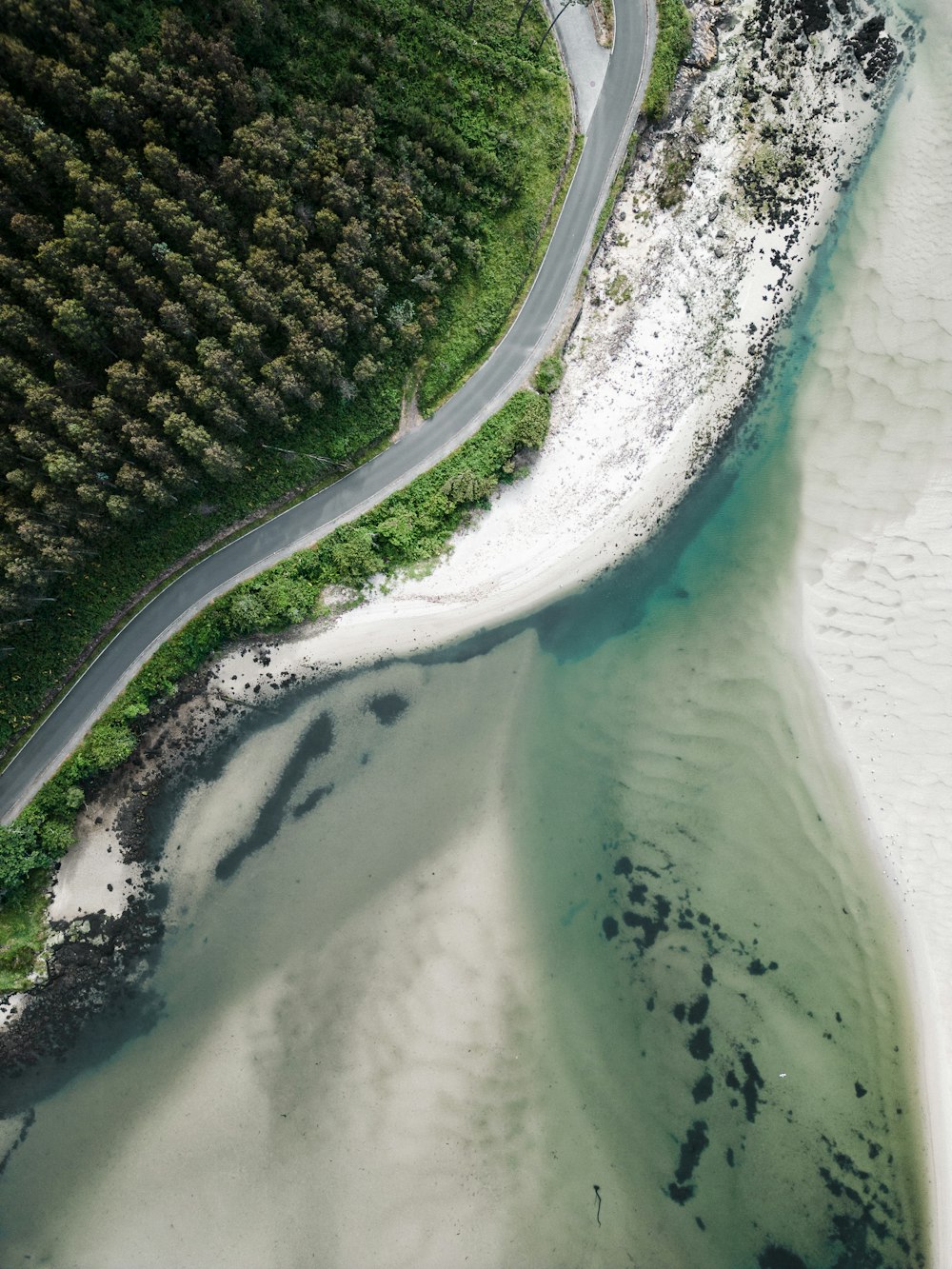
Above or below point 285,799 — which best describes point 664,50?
above

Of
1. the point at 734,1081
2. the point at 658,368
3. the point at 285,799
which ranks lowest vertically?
the point at 734,1081

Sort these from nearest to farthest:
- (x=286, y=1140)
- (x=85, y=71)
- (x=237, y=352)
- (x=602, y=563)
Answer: (x=85, y=71)
(x=237, y=352)
(x=286, y=1140)
(x=602, y=563)

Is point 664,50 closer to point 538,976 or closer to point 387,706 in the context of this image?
point 387,706

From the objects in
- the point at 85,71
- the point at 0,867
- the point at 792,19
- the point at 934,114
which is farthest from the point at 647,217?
the point at 0,867

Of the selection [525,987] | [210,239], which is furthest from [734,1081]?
[210,239]

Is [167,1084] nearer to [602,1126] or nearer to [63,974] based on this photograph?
[63,974]

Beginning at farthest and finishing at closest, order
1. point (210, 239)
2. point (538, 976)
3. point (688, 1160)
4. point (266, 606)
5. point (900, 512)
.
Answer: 1. point (900, 512)
2. point (538, 976)
3. point (266, 606)
4. point (688, 1160)
5. point (210, 239)

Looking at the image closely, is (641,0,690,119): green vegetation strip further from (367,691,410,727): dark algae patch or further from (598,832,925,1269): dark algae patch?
(598,832,925,1269): dark algae patch

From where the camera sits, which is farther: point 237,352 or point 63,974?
point 63,974
